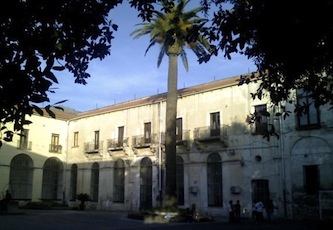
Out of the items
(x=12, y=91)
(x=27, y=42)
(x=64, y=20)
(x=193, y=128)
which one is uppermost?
(x=193, y=128)

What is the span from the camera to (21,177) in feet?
136

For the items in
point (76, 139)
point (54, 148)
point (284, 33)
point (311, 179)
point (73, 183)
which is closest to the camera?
point (284, 33)

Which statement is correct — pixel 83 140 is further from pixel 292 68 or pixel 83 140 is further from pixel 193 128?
pixel 292 68

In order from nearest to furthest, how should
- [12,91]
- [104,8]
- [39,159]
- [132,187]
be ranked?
[12,91]
[104,8]
[132,187]
[39,159]

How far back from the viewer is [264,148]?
1118 inches

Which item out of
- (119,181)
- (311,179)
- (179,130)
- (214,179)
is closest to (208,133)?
(179,130)

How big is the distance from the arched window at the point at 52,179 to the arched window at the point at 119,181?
8.73 metres

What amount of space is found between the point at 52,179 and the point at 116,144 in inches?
401

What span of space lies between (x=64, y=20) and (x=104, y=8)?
2.49ft

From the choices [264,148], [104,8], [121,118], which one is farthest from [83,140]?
[104,8]

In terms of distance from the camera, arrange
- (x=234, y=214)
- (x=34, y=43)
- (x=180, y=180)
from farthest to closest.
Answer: (x=180, y=180)
(x=234, y=214)
(x=34, y=43)

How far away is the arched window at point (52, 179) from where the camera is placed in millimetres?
43156

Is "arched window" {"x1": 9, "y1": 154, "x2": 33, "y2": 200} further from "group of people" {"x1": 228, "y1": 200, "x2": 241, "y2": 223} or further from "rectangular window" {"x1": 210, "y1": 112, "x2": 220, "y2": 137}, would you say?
"group of people" {"x1": 228, "y1": 200, "x2": 241, "y2": 223}

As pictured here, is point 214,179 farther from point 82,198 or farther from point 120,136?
point 82,198
